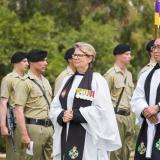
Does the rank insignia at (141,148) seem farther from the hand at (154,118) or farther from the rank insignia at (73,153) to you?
the rank insignia at (73,153)

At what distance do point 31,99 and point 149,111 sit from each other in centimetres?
190

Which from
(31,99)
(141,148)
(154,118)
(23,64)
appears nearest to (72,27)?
(23,64)

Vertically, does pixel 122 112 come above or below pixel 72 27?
below

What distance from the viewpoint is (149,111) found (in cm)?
730

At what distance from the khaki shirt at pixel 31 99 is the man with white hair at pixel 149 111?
1450mm

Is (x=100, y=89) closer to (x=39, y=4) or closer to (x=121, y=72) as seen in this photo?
(x=121, y=72)

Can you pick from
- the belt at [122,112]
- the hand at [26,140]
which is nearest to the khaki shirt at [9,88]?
the hand at [26,140]

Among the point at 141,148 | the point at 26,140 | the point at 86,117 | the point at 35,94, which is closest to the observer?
the point at 86,117

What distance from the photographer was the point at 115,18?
2167 centimetres

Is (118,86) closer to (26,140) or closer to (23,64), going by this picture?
(23,64)

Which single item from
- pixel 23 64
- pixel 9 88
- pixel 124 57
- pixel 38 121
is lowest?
pixel 38 121

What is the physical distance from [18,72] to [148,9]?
41.3ft

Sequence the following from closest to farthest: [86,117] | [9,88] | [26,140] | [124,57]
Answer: [86,117] < [26,140] < [9,88] < [124,57]

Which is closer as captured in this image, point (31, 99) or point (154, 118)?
point (154, 118)
